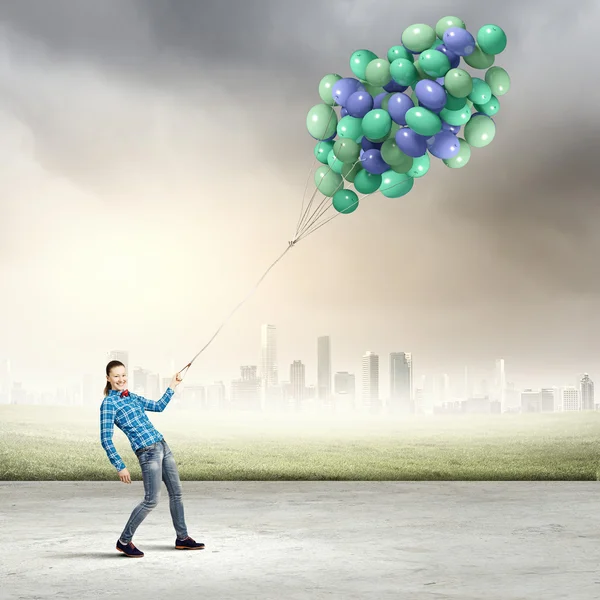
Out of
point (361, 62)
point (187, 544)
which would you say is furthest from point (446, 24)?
point (187, 544)

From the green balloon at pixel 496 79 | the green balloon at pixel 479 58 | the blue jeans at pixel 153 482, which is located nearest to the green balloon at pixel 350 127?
the green balloon at pixel 479 58

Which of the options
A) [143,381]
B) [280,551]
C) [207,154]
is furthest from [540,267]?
[280,551]

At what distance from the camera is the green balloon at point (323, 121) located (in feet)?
25.5

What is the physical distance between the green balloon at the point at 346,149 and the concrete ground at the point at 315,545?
303 cm

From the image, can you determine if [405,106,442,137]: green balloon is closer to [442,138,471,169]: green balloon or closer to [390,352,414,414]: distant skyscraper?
[442,138,471,169]: green balloon

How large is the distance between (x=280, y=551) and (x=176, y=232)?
28.5 ft

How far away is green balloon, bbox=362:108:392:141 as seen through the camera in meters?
7.14

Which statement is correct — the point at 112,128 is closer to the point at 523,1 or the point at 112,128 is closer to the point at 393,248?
the point at 393,248

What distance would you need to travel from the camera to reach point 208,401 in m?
14.8

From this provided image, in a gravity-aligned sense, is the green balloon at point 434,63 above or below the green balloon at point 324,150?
above

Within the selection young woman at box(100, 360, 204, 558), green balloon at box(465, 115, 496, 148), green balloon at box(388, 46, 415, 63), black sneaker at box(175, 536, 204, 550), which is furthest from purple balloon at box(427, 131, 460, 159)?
black sneaker at box(175, 536, 204, 550)

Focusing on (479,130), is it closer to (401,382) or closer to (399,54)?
(399,54)

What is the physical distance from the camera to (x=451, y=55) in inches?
278

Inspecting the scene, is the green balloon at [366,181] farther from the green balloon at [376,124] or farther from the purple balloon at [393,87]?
the purple balloon at [393,87]
